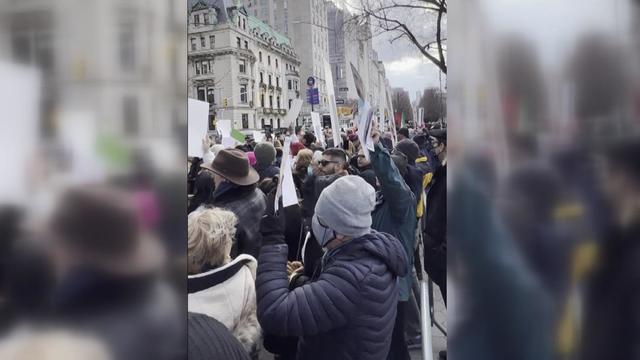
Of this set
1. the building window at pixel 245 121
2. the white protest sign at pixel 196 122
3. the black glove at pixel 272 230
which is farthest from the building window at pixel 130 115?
the building window at pixel 245 121

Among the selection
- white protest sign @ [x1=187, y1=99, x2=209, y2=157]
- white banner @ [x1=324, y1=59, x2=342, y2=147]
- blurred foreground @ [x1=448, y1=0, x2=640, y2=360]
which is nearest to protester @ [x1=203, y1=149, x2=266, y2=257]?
white protest sign @ [x1=187, y1=99, x2=209, y2=157]

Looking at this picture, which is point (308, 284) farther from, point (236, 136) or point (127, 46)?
point (236, 136)

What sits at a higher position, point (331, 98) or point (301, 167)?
point (331, 98)

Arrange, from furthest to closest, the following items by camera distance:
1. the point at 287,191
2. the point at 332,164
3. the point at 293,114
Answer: the point at 293,114, the point at 332,164, the point at 287,191

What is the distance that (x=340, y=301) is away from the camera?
202cm

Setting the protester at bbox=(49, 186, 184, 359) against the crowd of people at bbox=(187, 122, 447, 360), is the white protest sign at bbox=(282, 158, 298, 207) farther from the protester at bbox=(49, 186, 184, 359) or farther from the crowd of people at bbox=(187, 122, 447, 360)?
the protester at bbox=(49, 186, 184, 359)

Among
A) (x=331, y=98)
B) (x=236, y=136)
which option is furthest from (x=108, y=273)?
(x=236, y=136)

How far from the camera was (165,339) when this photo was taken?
649 mm

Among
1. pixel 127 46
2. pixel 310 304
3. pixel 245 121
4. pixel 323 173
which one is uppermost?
pixel 245 121

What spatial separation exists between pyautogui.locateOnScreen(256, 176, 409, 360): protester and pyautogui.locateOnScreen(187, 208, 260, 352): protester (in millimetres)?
95

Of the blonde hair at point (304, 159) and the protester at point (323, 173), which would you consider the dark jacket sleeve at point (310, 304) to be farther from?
the blonde hair at point (304, 159)

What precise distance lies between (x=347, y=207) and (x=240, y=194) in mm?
1415

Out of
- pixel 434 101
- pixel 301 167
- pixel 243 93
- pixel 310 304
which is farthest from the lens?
pixel 243 93

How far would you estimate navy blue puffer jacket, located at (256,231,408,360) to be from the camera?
79.4 inches
